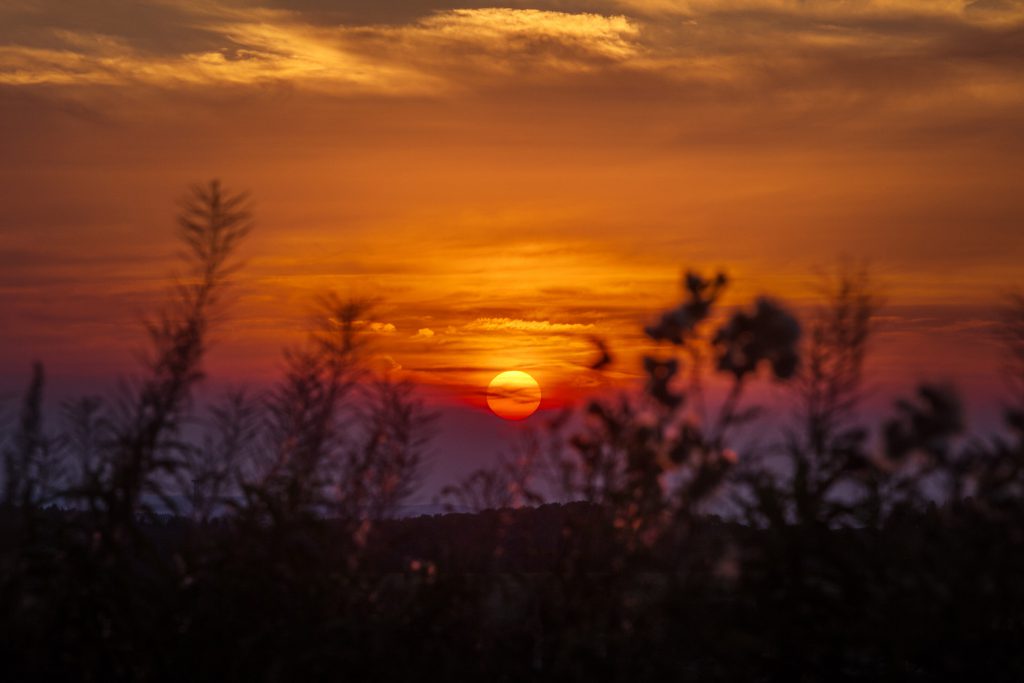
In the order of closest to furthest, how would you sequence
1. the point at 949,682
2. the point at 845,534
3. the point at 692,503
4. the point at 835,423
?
the point at 692,503, the point at 949,682, the point at 845,534, the point at 835,423

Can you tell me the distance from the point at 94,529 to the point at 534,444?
2926 mm

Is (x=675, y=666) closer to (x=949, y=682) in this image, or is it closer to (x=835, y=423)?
(x=949, y=682)

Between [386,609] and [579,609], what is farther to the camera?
[386,609]

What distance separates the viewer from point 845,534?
671cm

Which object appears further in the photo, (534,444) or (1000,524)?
(534,444)

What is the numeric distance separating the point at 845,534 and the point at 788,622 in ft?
2.64

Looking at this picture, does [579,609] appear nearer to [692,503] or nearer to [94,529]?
[692,503]

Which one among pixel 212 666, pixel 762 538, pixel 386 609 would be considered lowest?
pixel 212 666

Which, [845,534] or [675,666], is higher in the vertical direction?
[845,534]

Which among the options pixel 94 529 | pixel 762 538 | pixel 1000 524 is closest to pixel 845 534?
pixel 762 538

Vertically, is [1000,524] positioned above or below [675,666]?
above

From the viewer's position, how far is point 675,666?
246 inches

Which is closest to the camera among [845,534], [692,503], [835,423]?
[692,503]

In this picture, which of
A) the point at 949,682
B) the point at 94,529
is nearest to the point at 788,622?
the point at 949,682
